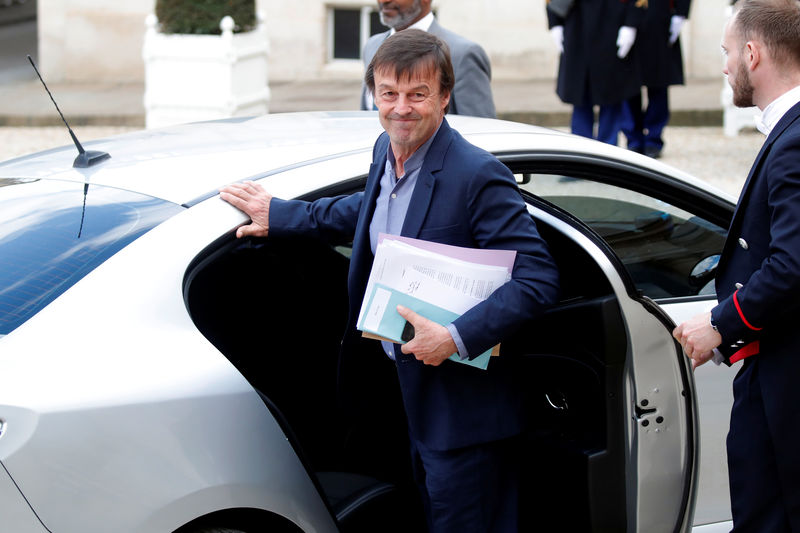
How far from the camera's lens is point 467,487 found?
8.32 feet

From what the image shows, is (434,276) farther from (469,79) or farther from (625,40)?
(625,40)

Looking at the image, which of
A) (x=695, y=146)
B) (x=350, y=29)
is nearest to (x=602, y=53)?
(x=695, y=146)

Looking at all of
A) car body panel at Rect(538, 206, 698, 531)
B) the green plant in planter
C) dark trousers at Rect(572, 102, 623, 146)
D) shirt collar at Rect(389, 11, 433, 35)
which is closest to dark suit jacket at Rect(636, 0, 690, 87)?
dark trousers at Rect(572, 102, 623, 146)

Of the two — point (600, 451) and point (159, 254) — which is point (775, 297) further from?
point (159, 254)

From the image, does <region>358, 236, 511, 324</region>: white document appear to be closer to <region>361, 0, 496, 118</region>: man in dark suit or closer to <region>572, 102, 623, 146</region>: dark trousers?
<region>361, 0, 496, 118</region>: man in dark suit

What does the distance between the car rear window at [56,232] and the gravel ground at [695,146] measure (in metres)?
5.90

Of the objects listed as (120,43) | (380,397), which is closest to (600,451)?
(380,397)

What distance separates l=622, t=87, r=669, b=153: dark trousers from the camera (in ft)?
27.8

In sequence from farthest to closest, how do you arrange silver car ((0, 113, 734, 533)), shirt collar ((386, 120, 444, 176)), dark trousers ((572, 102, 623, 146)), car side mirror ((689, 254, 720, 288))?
dark trousers ((572, 102, 623, 146)) → car side mirror ((689, 254, 720, 288)) → shirt collar ((386, 120, 444, 176)) → silver car ((0, 113, 734, 533))

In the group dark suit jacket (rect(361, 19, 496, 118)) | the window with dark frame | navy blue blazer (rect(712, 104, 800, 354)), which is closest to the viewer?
navy blue blazer (rect(712, 104, 800, 354))

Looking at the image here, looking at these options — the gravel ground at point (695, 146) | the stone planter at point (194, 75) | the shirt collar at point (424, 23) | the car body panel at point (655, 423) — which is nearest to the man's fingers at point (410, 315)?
the car body panel at point (655, 423)

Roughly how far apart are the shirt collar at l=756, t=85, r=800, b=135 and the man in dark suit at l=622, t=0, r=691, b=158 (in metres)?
6.06

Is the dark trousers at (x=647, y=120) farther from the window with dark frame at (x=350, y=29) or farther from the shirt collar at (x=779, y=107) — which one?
the shirt collar at (x=779, y=107)

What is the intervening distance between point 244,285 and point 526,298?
101cm
